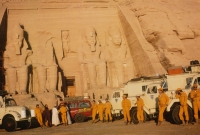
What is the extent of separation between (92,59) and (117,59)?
5.48 feet

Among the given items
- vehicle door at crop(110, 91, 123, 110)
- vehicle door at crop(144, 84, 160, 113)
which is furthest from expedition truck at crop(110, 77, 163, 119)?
vehicle door at crop(144, 84, 160, 113)

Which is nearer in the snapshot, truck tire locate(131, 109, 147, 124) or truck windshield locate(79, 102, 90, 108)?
truck tire locate(131, 109, 147, 124)

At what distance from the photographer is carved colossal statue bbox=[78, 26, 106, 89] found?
16.9m

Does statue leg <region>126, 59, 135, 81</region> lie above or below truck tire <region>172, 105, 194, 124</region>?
above

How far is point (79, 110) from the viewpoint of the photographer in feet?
42.3

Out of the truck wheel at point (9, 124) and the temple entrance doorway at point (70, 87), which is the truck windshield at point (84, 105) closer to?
the truck wheel at point (9, 124)

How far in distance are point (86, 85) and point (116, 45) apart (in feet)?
11.2

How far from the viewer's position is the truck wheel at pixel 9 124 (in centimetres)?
1088

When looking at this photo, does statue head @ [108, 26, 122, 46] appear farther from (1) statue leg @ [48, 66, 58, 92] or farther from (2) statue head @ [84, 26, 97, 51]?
(1) statue leg @ [48, 66, 58, 92]

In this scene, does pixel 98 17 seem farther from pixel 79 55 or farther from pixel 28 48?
pixel 28 48

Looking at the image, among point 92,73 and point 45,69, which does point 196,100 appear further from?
point 45,69

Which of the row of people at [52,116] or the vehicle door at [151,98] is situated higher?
the vehicle door at [151,98]

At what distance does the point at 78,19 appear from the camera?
62.7ft

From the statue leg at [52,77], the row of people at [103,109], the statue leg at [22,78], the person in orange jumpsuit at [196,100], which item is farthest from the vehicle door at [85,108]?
the person in orange jumpsuit at [196,100]
